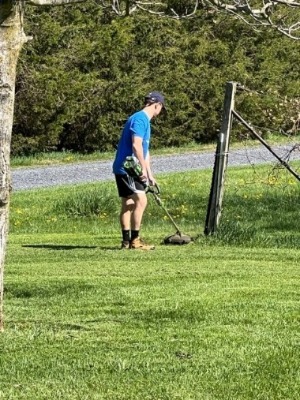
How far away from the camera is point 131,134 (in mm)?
10203

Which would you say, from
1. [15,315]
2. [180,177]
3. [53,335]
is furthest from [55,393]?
[180,177]

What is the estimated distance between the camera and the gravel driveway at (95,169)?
61.6ft

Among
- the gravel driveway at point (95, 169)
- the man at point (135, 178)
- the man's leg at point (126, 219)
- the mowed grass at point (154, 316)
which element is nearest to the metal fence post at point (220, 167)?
the mowed grass at point (154, 316)

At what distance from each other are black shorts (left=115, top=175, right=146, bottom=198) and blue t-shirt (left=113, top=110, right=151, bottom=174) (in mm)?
72

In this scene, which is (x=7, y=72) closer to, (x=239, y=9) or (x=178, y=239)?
(x=239, y=9)

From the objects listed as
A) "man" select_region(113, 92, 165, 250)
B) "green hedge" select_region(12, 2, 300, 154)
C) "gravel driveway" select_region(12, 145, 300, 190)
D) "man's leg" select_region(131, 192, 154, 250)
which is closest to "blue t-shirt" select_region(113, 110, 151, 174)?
"man" select_region(113, 92, 165, 250)

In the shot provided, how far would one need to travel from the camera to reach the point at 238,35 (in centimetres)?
2380

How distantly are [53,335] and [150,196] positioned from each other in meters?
9.51

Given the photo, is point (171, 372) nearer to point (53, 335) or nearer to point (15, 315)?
point (53, 335)

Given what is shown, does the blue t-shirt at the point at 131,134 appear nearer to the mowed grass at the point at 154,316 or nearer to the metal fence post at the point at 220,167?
the mowed grass at the point at 154,316

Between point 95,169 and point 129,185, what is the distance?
33.6ft

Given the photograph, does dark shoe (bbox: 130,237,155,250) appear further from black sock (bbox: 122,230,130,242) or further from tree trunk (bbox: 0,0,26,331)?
tree trunk (bbox: 0,0,26,331)

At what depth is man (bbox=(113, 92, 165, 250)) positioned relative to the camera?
10.1 metres

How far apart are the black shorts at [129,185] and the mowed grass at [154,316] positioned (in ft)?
2.03
